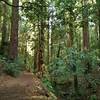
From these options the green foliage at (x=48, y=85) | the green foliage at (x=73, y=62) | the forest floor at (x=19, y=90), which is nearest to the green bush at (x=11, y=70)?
the forest floor at (x=19, y=90)

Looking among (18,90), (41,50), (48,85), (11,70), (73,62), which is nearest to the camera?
(18,90)

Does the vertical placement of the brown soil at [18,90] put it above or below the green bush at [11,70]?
below

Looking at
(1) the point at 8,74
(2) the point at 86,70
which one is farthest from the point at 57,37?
(1) the point at 8,74

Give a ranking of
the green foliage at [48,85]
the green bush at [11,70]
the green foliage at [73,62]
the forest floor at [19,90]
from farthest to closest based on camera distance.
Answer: the green foliage at [48,85] → the green foliage at [73,62] → the green bush at [11,70] → the forest floor at [19,90]

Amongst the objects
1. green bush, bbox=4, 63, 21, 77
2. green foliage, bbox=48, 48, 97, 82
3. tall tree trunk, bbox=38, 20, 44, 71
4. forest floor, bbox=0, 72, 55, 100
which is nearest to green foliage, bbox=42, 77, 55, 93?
green foliage, bbox=48, 48, 97, 82

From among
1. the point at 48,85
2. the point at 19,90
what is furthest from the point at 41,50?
the point at 19,90

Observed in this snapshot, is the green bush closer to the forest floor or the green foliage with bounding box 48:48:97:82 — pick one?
the forest floor

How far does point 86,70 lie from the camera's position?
1538cm

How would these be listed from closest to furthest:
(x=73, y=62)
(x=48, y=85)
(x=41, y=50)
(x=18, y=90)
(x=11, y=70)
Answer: (x=18, y=90) → (x=11, y=70) → (x=73, y=62) → (x=48, y=85) → (x=41, y=50)

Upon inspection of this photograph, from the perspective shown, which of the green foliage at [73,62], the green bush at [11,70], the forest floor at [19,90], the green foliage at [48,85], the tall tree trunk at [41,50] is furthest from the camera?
the tall tree trunk at [41,50]

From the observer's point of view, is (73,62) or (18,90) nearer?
(18,90)

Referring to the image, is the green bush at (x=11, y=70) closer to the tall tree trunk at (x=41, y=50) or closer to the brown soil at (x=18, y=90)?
the brown soil at (x=18, y=90)

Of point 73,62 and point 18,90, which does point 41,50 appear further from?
point 18,90

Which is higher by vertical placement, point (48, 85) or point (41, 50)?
point (41, 50)
